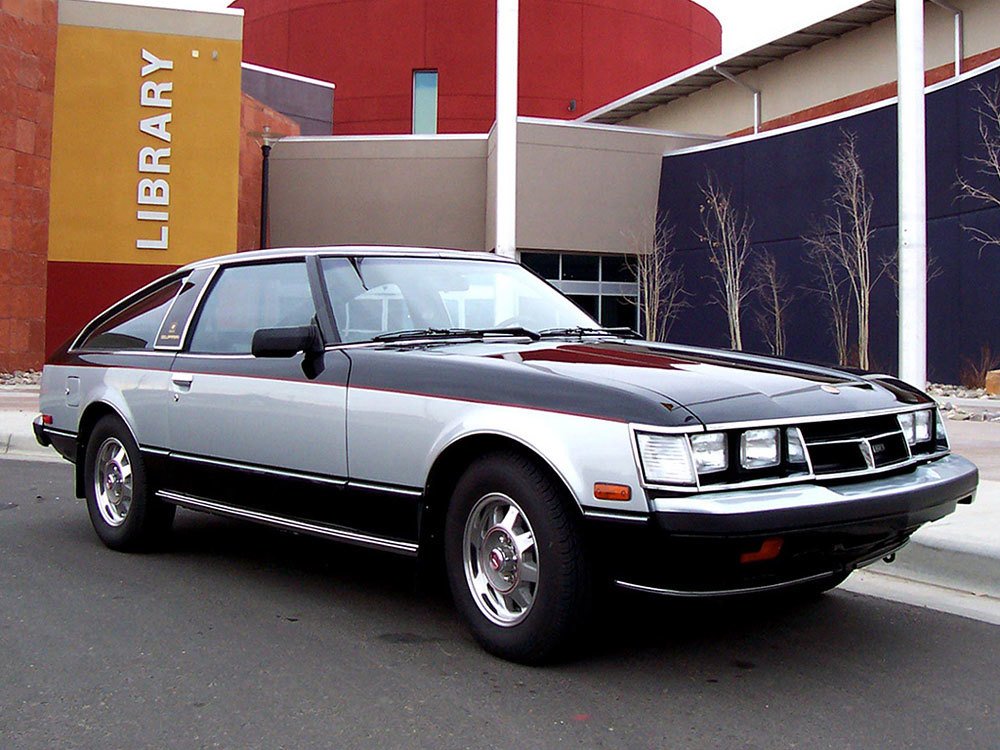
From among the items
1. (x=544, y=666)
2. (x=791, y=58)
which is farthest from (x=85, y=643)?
(x=791, y=58)

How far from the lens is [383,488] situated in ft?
14.4

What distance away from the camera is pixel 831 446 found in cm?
390

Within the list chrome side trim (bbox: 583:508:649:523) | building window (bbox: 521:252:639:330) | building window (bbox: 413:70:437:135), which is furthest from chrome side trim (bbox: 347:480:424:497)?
building window (bbox: 413:70:437:135)

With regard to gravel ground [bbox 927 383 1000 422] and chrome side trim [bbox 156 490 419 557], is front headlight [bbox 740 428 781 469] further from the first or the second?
gravel ground [bbox 927 383 1000 422]

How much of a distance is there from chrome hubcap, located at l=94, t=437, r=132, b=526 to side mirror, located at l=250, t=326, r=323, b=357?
1625mm

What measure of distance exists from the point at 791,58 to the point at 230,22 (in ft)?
50.1

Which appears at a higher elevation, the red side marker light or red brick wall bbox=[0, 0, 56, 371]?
red brick wall bbox=[0, 0, 56, 371]

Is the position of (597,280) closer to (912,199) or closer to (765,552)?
(912,199)

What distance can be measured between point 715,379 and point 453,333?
54.4 inches

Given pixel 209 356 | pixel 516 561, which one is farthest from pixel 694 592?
pixel 209 356

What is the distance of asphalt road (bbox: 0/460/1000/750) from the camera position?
Result: 3387 mm

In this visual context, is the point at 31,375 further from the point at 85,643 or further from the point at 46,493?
the point at 85,643

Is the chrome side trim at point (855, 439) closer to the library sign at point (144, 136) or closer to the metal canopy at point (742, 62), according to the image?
the library sign at point (144, 136)

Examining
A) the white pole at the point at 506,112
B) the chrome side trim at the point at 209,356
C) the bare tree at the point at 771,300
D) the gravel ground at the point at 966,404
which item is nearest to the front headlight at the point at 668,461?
the chrome side trim at the point at 209,356
